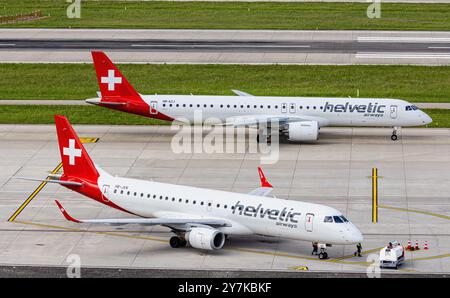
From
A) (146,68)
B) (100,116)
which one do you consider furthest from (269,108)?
(146,68)

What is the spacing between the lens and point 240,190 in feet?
190

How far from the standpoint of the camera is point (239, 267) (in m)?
44.5

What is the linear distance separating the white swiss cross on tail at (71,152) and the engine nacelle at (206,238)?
7590 millimetres

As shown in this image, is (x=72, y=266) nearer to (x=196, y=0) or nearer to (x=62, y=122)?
(x=62, y=122)

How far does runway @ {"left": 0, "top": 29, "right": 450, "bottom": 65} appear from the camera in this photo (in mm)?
97438

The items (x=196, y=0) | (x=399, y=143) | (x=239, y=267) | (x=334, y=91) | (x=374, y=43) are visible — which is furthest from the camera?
(x=196, y=0)

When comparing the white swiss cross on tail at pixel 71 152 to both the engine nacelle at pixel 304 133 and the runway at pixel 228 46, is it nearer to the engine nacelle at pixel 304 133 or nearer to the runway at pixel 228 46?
the engine nacelle at pixel 304 133

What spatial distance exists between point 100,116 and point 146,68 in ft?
56.5

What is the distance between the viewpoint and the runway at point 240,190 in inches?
1801

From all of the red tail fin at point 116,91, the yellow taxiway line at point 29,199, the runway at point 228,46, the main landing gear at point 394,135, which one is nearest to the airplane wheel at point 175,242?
the yellow taxiway line at point 29,199

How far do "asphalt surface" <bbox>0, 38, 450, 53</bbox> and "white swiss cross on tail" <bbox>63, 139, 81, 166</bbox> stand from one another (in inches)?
2053

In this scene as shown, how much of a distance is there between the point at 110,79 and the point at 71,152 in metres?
20.3

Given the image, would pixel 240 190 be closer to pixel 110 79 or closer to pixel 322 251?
pixel 322 251

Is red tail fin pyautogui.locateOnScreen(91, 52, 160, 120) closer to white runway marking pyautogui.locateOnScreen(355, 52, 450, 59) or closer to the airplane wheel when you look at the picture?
the airplane wheel
